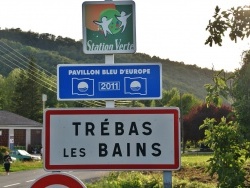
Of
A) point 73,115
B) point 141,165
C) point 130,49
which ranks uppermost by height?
point 130,49

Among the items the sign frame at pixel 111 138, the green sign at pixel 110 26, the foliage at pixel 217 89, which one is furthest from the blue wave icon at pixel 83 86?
the foliage at pixel 217 89

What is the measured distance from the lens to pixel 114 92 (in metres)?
6.38

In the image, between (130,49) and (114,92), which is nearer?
(114,92)

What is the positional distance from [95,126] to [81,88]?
48.0 inches

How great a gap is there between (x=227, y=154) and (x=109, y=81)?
521 centimetres

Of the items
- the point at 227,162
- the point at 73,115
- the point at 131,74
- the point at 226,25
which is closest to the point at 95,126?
the point at 73,115

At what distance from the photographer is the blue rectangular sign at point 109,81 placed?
20.4 ft

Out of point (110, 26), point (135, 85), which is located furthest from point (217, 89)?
point (135, 85)

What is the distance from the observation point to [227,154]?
11.1m

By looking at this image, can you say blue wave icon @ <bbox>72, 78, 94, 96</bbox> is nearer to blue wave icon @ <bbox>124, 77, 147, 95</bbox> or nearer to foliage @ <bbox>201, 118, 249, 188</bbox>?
blue wave icon @ <bbox>124, 77, 147, 95</bbox>

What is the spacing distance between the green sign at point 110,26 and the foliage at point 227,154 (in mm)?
4705

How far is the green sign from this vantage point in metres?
6.74

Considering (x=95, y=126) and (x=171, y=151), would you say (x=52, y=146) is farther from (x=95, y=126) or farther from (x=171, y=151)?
(x=171, y=151)

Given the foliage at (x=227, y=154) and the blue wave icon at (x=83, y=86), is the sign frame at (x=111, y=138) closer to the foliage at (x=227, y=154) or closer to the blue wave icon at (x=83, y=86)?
the blue wave icon at (x=83, y=86)
